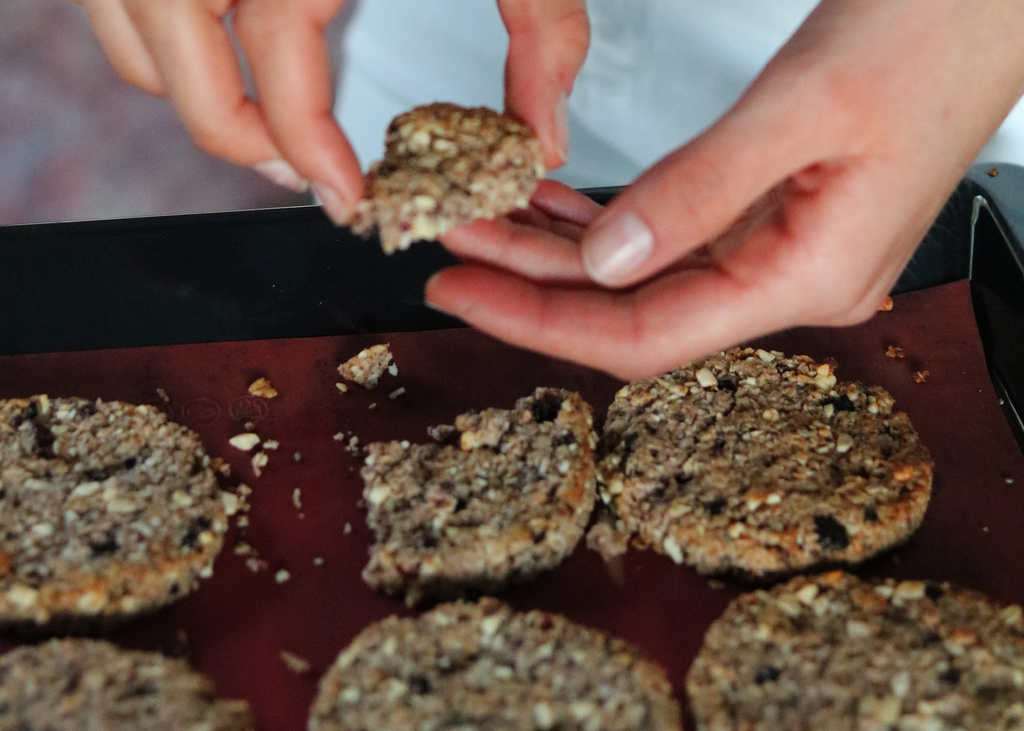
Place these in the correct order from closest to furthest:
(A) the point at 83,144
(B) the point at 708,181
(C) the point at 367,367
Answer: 1. (B) the point at 708,181
2. (C) the point at 367,367
3. (A) the point at 83,144

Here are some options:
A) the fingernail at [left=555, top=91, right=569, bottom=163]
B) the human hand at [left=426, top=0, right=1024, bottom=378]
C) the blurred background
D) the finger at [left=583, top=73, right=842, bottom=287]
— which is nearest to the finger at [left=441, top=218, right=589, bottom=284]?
the human hand at [left=426, top=0, right=1024, bottom=378]

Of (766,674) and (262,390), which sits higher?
(766,674)

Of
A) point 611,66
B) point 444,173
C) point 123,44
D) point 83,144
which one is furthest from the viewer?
point 83,144

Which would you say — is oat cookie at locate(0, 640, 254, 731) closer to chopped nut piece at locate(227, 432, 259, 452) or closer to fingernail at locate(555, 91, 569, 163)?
chopped nut piece at locate(227, 432, 259, 452)

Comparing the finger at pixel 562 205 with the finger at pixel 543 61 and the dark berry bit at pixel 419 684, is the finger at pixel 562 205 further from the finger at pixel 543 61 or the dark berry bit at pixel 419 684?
the dark berry bit at pixel 419 684

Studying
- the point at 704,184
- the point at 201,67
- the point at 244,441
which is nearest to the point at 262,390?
the point at 244,441

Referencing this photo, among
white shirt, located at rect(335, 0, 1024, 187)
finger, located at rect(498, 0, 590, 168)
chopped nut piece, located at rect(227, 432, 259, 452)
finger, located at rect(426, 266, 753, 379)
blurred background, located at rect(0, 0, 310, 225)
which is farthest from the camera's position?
blurred background, located at rect(0, 0, 310, 225)

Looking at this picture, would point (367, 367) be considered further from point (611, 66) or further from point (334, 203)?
point (611, 66)

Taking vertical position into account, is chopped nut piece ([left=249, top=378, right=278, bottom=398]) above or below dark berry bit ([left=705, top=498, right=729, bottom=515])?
below
